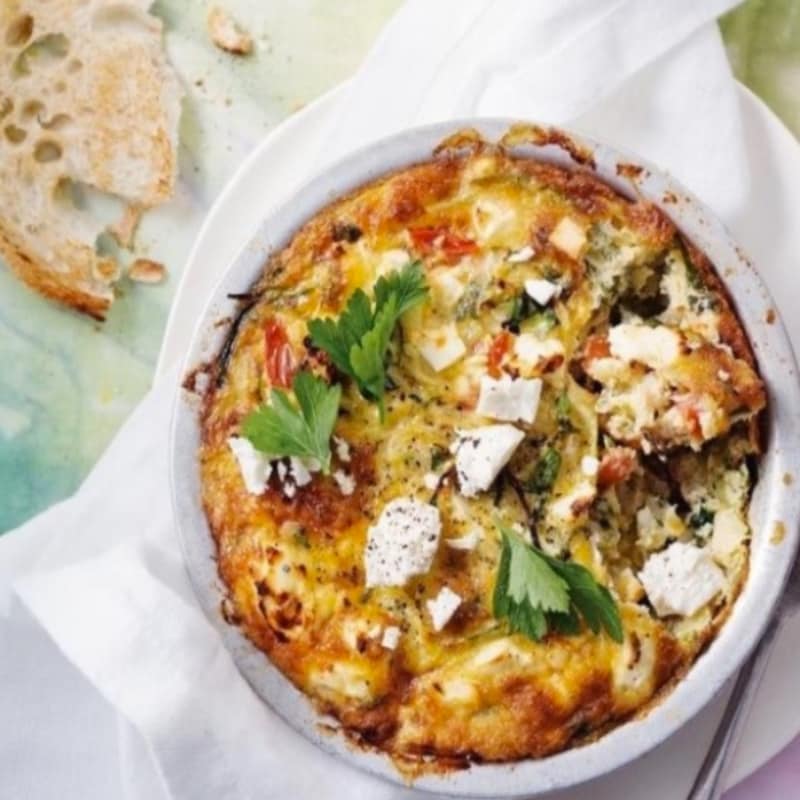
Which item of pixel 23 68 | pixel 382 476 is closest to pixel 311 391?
pixel 382 476

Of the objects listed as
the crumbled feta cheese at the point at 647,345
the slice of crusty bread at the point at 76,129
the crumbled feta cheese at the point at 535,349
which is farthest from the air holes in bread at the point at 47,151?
the crumbled feta cheese at the point at 647,345

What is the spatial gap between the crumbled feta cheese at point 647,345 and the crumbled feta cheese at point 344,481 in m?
0.43

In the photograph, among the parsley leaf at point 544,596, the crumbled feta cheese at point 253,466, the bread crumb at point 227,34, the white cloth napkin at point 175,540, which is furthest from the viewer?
the bread crumb at point 227,34

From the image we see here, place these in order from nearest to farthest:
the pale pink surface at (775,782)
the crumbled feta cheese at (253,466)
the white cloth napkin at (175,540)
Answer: the crumbled feta cheese at (253,466), the white cloth napkin at (175,540), the pale pink surface at (775,782)

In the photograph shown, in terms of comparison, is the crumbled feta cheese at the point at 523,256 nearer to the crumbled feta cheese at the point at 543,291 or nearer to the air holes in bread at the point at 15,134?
the crumbled feta cheese at the point at 543,291

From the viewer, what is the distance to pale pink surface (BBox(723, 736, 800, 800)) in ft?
9.57

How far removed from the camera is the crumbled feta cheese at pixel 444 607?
2.39 meters

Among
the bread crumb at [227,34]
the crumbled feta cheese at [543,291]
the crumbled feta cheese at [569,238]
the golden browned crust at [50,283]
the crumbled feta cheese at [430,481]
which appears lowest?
the golden browned crust at [50,283]

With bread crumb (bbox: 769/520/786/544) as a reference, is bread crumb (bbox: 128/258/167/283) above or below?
below

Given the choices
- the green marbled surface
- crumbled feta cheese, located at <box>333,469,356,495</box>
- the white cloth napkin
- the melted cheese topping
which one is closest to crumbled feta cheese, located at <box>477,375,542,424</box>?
the melted cheese topping

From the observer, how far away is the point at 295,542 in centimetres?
243

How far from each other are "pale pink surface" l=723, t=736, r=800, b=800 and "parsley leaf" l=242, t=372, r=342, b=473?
3.53 ft

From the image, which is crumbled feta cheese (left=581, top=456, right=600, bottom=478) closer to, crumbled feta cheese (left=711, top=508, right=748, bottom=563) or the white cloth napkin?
crumbled feta cheese (left=711, top=508, right=748, bottom=563)

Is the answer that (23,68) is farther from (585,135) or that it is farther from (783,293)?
(783,293)
